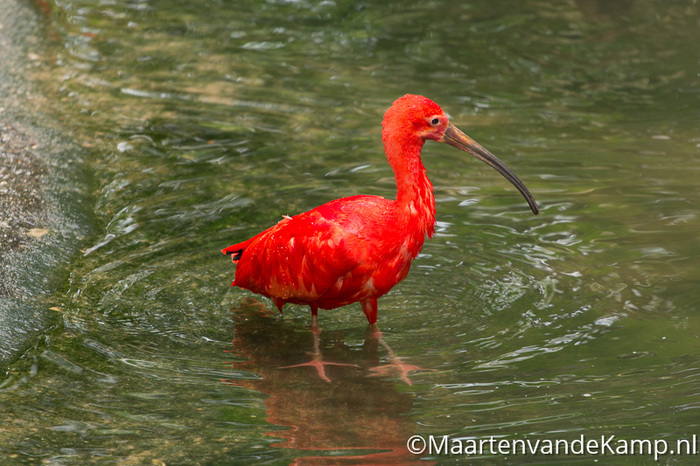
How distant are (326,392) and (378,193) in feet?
8.99

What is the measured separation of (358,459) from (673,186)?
177 inches

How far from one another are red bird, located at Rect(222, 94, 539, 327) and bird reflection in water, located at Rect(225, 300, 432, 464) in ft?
1.20

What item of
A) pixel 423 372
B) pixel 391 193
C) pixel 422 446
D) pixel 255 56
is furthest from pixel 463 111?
pixel 422 446

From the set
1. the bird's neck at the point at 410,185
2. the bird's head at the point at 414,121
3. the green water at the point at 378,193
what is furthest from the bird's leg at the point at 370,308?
the bird's head at the point at 414,121

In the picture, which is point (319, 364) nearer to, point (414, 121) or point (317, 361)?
point (317, 361)

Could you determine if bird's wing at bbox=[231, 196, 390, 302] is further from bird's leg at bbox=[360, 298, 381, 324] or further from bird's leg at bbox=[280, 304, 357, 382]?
bird's leg at bbox=[360, 298, 381, 324]

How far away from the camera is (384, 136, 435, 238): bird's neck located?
17.1 ft

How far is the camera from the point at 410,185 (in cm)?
521

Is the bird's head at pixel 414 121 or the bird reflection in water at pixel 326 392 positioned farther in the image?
the bird's head at pixel 414 121

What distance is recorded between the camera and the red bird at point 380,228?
5.18 m

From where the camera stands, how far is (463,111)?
30.6ft

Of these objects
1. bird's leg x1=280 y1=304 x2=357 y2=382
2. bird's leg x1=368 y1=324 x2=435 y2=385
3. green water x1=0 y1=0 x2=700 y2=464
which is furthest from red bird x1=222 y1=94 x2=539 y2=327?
green water x1=0 y1=0 x2=700 y2=464

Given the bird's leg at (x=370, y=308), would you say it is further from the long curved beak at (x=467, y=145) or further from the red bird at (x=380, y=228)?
the long curved beak at (x=467, y=145)

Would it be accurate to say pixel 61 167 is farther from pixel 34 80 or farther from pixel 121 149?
pixel 34 80
